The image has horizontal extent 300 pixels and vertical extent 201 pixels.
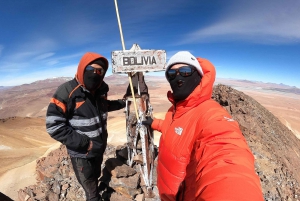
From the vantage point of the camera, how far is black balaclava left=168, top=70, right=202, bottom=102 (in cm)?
204

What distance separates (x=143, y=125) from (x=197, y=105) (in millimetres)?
1654

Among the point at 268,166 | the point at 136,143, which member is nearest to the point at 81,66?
the point at 136,143

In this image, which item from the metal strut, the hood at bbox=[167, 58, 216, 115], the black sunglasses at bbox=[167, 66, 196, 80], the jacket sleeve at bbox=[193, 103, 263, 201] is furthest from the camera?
the metal strut

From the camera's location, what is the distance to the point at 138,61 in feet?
9.51

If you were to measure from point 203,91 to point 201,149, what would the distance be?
662 mm

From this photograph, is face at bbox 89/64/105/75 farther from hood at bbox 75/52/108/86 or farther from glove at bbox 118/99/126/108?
glove at bbox 118/99/126/108

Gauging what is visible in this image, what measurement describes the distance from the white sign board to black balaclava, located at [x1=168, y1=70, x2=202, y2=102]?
919mm

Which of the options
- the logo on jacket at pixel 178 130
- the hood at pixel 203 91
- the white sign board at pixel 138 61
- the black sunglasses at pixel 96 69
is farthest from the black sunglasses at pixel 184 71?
the black sunglasses at pixel 96 69

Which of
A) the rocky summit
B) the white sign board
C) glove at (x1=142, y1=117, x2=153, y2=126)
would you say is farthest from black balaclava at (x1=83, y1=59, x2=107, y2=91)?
the rocky summit

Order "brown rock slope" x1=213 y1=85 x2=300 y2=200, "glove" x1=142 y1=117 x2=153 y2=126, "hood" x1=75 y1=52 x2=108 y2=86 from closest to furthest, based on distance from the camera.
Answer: "hood" x1=75 y1=52 x2=108 y2=86 → "glove" x1=142 y1=117 x2=153 y2=126 → "brown rock slope" x1=213 y1=85 x2=300 y2=200

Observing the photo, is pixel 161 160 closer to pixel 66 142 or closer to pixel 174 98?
pixel 174 98

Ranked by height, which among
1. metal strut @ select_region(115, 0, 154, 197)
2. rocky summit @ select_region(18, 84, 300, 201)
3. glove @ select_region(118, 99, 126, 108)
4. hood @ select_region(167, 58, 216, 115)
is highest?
hood @ select_region(167, 58, 216, 115)

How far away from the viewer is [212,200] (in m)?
0.95

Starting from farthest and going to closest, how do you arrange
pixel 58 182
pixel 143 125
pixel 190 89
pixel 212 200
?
pixel 58 182
pixel 143 125
pixel 190 89
pixel 212 200
